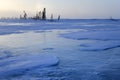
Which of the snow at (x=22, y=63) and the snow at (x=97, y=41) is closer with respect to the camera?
the snow at (x=22, y=63)

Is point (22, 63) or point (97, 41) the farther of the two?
point (97, 41)

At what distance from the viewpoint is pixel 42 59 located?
8102mm

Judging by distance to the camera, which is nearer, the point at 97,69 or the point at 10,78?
the point at 10,78

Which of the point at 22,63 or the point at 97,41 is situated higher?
the point at 22,63

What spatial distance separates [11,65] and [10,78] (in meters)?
1.14

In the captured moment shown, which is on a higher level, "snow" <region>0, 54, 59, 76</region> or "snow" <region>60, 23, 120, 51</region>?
"snow" <region>0, 54, 59, 76</region>

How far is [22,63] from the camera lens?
7477 mm

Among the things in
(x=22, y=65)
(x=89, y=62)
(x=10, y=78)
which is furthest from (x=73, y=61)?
(x=10, y=78)

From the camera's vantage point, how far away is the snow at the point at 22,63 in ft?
22.1

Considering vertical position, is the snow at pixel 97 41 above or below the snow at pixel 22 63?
below

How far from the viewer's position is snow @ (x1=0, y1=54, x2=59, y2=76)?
6.75 metres

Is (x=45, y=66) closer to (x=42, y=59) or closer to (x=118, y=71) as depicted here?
(x=42, y=59)

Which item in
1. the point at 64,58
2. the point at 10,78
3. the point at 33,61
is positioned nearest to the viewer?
the point at 10,78

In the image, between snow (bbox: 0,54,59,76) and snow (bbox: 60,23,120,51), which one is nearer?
snow (bbox: 0,54,59,76)
